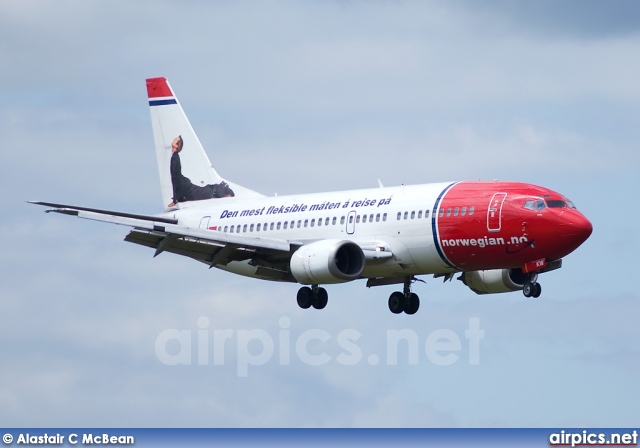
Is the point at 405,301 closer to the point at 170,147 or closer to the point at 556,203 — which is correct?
the point at 556,203

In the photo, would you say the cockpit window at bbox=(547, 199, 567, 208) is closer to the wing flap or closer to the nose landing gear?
the nose landing gear

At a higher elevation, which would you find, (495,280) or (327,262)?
(495,280)

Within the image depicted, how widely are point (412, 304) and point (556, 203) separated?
9.64m

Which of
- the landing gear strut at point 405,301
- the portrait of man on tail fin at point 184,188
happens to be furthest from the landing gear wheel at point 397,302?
the portrait of man on tail fin at point 184,188

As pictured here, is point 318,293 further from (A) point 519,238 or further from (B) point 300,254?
(A) point 519,238

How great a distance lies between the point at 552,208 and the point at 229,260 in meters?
15.0

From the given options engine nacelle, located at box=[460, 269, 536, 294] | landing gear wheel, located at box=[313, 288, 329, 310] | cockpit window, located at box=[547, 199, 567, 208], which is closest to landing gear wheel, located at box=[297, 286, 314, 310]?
landing gear wheel, located at box=[313, 288, 329, 310]

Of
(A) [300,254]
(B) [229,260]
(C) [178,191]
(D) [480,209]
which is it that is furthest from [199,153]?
(D) [480,209]

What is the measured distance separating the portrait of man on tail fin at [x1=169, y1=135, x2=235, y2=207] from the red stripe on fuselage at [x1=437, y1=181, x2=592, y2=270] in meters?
15.4

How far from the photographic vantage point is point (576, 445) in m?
60.8

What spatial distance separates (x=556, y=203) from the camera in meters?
62.8

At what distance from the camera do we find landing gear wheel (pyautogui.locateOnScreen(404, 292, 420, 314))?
69.9m

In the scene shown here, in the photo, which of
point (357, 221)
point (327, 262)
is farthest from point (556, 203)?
point (327, 262)

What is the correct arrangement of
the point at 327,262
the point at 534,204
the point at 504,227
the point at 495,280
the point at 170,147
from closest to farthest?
the point at 504,227, the point at 534,204, the point at 327,262, the point at 495,280, the point at 170,147
